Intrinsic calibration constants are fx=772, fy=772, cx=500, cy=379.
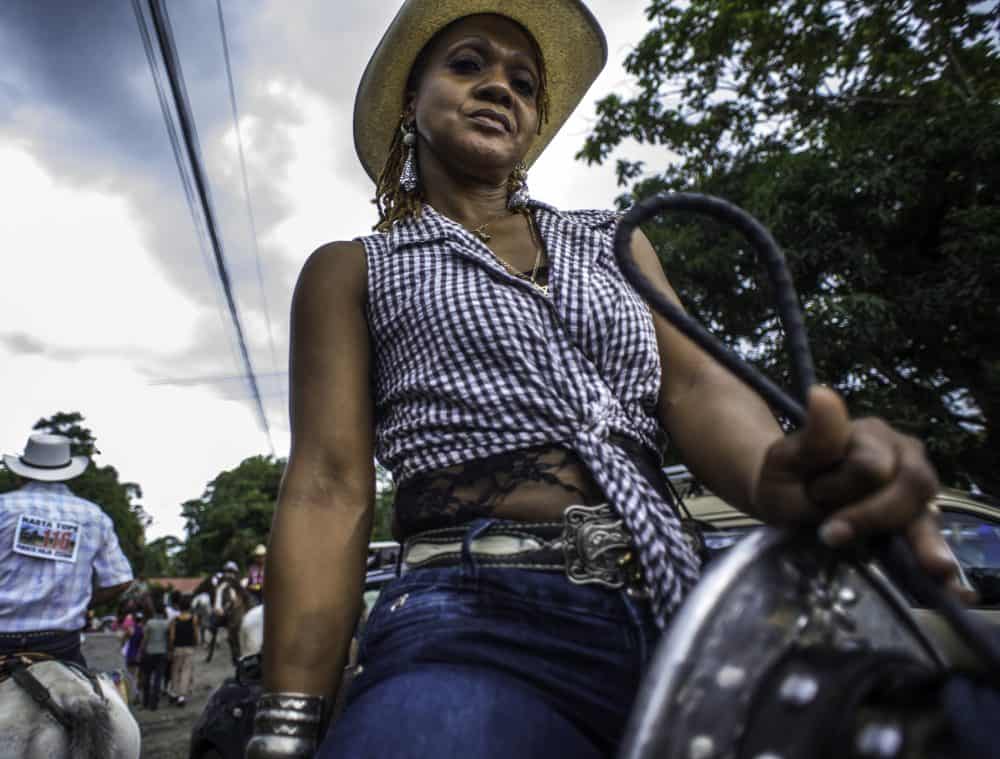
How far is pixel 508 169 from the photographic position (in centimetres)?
170

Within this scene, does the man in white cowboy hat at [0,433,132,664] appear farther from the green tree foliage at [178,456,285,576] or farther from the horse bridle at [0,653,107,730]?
the green tree foliage at [178,456,285,576]

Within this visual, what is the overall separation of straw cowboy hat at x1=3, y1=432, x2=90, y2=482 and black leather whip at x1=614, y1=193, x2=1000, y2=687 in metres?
4.55

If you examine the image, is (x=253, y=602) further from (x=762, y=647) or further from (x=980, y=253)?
(x=762, y=647)

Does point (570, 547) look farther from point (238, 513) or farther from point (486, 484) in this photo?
point (238, 513)

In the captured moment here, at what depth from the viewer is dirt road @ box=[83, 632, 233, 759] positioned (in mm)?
8461

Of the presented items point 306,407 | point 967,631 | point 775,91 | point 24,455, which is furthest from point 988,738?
point 775,91

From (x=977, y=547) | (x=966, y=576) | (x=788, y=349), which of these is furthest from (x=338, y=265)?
(x=977, y=547)

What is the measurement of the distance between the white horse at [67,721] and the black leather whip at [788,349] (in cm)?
392

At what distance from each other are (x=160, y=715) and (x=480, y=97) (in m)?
13.2

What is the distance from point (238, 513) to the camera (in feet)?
187

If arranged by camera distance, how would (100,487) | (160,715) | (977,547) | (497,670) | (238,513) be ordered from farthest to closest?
(238,513) < (100,487) < (160,715) < (977,547) < (497,670)

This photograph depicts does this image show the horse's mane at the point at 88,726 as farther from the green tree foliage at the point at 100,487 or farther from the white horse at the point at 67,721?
the green tree foliage at the point at 100,487

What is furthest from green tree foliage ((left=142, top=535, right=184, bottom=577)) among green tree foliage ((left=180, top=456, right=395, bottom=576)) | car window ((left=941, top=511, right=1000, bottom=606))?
car window ((left=941, top=511, right=1000, bottom=606))

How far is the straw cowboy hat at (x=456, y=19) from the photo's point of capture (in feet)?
5.84
